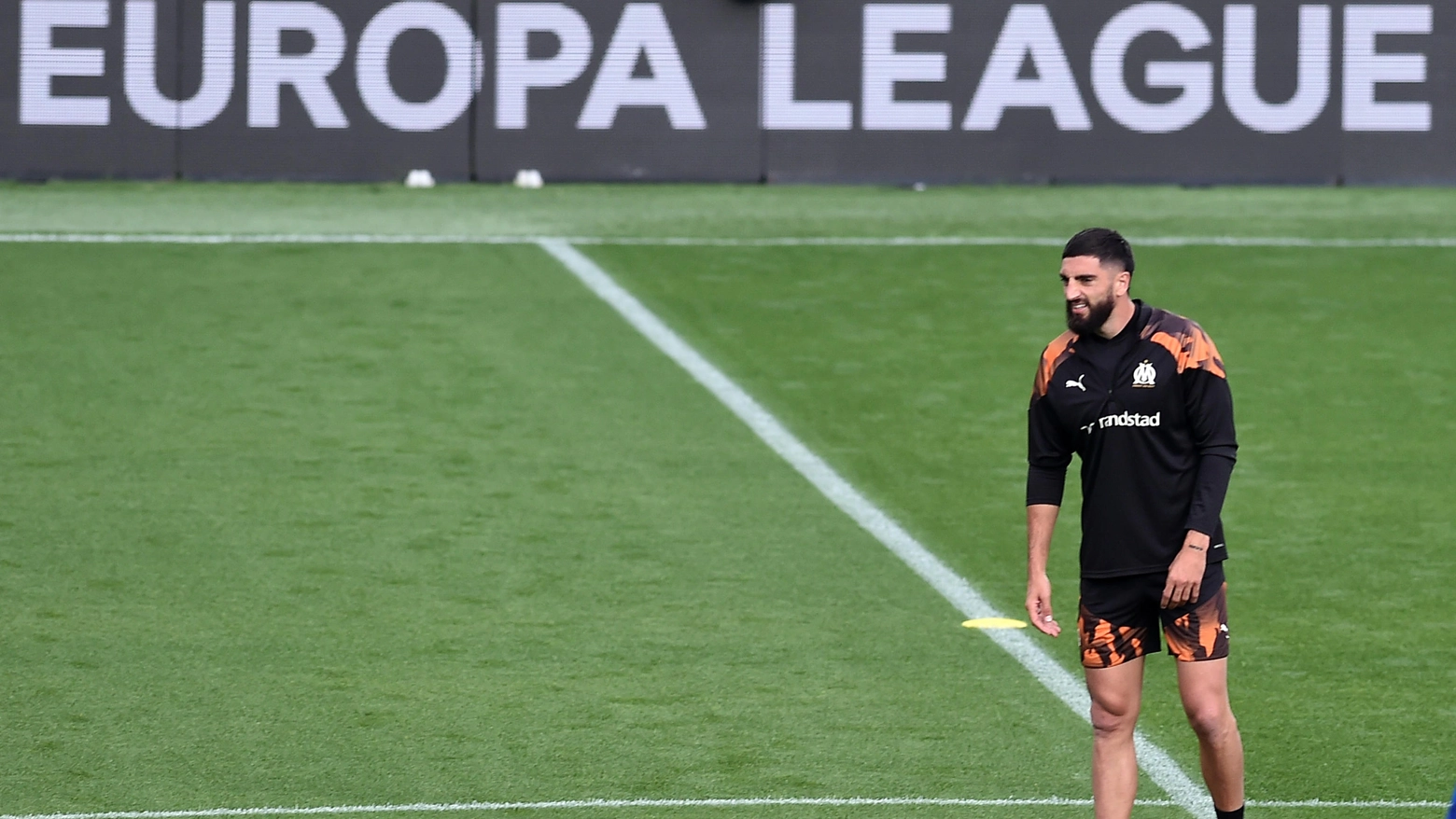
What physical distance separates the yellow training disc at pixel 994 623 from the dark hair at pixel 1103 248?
322cm

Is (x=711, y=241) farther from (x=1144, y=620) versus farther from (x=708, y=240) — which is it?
(x=1144, y=620)

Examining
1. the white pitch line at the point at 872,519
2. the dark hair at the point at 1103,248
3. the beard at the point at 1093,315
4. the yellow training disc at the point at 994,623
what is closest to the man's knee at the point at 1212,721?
the white pitch line at the point at 872,519

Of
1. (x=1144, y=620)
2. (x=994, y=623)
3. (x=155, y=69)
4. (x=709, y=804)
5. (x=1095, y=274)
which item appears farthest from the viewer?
(x=155, y=69)

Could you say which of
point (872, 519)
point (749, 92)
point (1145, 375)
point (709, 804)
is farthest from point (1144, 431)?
point (749, 92)

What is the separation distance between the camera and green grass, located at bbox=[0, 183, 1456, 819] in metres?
6.92

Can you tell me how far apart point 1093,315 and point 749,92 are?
1637 cm

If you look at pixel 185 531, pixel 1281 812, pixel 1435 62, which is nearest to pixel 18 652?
pixel 185 531

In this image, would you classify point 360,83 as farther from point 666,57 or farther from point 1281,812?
point 1281,812

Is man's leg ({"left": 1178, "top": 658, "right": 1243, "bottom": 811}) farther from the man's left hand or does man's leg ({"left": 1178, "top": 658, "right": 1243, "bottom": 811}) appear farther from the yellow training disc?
the yellow training disc

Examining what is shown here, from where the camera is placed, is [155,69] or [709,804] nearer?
[709,804]

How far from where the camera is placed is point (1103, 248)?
5.39 m

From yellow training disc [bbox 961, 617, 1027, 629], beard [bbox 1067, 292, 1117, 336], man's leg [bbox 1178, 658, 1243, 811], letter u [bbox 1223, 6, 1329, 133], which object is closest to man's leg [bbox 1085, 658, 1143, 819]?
man's leg [bbox 1178, 658, 1243, 811]

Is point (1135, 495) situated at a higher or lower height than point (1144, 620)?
higher

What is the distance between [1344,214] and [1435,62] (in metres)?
Result: 2.47
